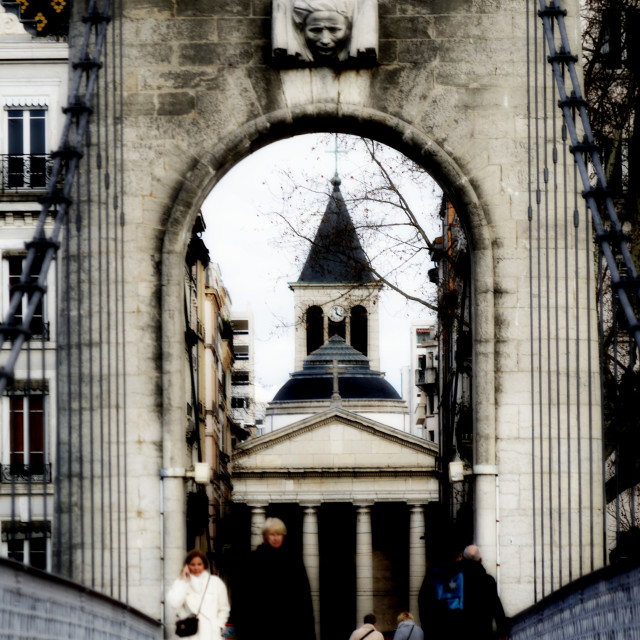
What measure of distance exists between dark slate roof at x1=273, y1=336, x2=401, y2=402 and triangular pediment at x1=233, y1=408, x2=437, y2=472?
23.3m

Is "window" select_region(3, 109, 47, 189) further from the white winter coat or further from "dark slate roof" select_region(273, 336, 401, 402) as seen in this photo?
"dark slate roof" select_region(273, 336, 401, 402)

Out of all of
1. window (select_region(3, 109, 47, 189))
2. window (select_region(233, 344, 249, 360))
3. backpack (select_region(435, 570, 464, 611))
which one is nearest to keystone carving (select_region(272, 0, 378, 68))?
backpack (select_region(435, 570, 464, 611))

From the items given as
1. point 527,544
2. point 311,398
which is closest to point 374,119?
point 527,544

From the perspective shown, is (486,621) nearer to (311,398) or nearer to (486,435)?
(486,435)

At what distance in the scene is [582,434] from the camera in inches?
521

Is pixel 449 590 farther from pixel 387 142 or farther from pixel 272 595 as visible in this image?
pixel 387 142

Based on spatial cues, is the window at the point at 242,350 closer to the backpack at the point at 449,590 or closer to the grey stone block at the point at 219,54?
the grey stone block at the point at 219,54

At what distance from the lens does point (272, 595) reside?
9336 millimetres

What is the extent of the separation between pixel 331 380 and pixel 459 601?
80.4 meters

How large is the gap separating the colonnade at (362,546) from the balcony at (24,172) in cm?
4180

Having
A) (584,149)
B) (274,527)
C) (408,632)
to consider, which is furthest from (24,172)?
(274,527)

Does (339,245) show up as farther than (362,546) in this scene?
No

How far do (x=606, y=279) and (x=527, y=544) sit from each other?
7192 mm

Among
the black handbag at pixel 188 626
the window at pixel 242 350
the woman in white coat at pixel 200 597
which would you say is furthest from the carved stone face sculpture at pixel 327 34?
the window at pixel 242 350
